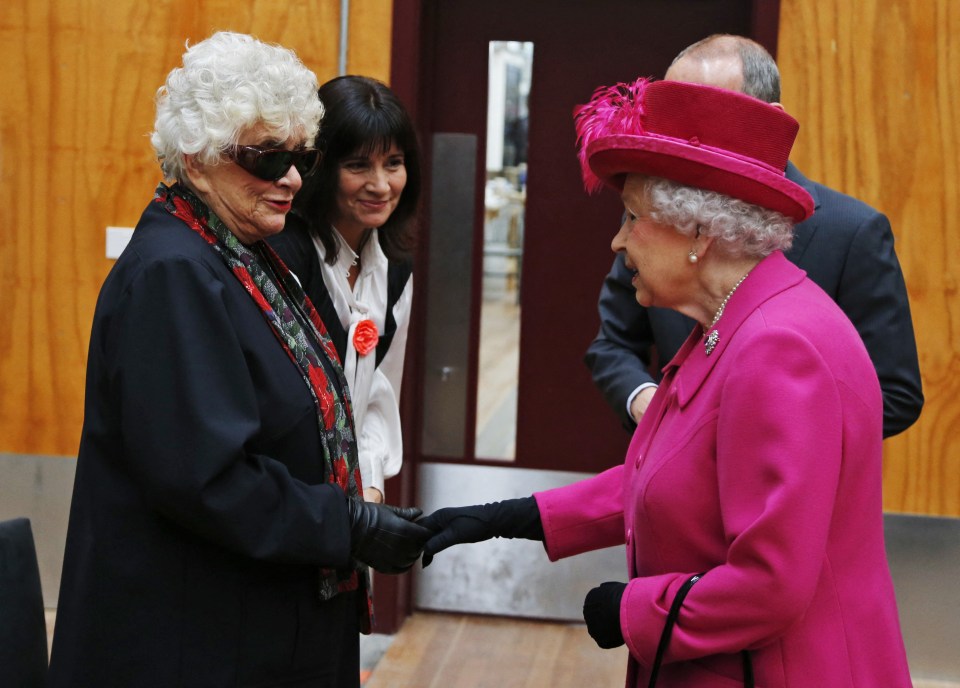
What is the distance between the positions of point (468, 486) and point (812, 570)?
3022 millimetres

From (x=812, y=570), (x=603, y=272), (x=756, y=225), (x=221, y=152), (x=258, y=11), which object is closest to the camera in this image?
(x=812, y=570)

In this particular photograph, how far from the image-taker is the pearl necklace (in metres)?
1.76

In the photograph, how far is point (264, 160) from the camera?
200 cm

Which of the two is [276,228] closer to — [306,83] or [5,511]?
[306,83]

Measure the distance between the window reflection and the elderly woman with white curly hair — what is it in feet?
7.73

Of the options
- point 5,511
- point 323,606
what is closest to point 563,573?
point 5,511

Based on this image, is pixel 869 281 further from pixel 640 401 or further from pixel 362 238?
pixel 362 238

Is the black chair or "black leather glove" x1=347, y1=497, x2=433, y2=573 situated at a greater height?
"black leather glove" x1=347, y1=497, x2=433, y2=573

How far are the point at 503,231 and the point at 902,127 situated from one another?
5.51ft

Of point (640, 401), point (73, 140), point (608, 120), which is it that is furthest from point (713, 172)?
point (73, 140)

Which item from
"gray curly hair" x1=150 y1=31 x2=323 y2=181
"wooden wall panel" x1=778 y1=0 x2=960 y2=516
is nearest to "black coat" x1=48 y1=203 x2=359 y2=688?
"gray curly hair" x1=150 y1=31 x2=323 y2=181

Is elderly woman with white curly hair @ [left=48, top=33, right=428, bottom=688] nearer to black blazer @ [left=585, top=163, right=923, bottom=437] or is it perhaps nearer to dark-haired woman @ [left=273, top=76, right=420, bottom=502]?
dark-haired woman @ [left=273, top=76, right=420, bottom=502]

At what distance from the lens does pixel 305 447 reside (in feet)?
6.51

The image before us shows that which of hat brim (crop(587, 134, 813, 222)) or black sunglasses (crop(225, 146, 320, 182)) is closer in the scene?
hat brim (crop(587, 134, 813, 222))
